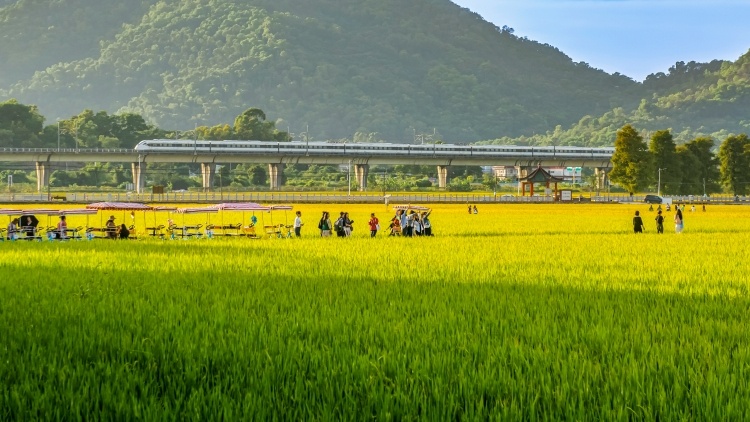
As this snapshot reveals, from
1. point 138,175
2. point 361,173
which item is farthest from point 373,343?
point 361,173

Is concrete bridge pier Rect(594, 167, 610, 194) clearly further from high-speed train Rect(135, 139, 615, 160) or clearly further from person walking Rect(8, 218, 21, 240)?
person walking Rect(8, 218, 21, 240)

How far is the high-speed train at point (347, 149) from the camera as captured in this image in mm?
134625

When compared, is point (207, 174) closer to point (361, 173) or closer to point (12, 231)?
point (361, 173)

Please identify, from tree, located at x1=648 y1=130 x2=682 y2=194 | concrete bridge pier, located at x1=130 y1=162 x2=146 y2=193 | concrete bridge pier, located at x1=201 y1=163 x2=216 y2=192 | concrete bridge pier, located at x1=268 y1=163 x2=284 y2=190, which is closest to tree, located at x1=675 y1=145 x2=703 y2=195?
tree, located at x1=648 y1=130 x2=682 y2=194

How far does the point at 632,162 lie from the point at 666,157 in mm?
9380

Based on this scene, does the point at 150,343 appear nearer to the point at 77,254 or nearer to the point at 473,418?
the point at 473,418

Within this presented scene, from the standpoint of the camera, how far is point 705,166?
4695 inches

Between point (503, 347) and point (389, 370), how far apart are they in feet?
5.38

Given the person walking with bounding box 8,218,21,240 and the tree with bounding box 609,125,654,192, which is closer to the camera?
the person walking with bounding box 8,218,21,240

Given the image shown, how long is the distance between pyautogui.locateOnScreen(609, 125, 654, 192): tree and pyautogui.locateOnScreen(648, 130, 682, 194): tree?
17.2ft

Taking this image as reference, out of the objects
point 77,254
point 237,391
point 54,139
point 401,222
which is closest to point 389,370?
point 237,391

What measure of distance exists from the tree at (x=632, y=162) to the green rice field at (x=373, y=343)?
3580 inches

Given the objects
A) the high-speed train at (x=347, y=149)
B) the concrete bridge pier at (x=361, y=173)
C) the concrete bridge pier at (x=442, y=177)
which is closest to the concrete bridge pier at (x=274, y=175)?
the high-speed train at (x=347, y=149)

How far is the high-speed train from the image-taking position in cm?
13462
